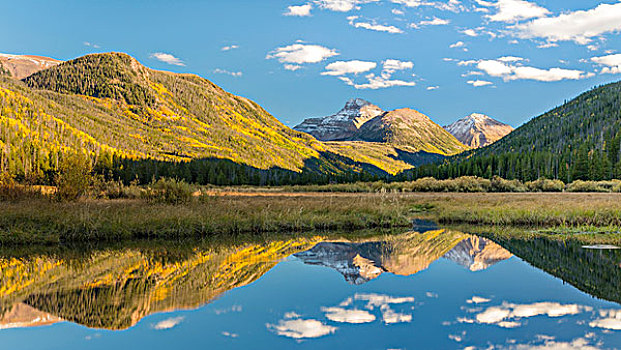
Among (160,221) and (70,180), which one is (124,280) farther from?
(70,180)

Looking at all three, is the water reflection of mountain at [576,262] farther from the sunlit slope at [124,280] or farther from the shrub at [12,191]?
the shrub at [12,191]

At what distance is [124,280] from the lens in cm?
1211

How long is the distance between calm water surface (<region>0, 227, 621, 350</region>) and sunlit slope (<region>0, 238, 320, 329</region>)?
42 millimetres

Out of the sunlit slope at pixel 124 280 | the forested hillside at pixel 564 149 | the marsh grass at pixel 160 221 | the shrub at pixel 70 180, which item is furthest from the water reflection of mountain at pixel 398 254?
the forested hillside at pixel 564 149

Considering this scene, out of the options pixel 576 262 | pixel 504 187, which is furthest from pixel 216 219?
pixel 504 187

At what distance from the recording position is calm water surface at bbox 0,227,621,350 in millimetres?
8062

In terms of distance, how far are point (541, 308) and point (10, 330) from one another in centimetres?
1083

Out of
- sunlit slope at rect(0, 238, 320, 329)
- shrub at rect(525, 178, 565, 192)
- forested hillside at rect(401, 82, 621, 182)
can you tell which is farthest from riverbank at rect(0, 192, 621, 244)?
forested hillside at rect(401, 82, 621, 182)

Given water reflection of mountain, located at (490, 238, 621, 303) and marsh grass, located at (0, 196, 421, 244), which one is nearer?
water reflection of mountain, located at (490, 238, 621, 303)

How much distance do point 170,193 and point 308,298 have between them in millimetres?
21595

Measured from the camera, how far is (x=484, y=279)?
13.1m

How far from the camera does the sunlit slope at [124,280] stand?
9562 millimetres

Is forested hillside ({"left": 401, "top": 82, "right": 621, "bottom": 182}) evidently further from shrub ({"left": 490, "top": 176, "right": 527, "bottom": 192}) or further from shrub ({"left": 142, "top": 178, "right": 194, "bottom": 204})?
shrub ({"left": 142, "top": 178, "right": 194, "bottom": 204})

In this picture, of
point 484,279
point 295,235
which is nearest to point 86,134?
point 295,235
